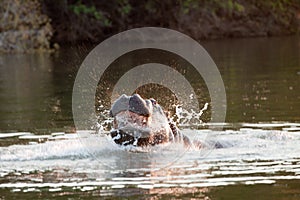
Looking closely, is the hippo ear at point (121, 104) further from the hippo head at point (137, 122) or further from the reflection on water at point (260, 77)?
the reflection on water at point (260, 77)

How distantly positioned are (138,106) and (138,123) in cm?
25

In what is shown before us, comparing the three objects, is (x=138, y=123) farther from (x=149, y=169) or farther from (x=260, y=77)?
(x=260, y=77)

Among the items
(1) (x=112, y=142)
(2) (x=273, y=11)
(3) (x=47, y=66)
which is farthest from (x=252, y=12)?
(1) (x=112, y=142)

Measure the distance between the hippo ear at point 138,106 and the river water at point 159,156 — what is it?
50cm

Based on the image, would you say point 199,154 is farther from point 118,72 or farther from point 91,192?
point 118,72

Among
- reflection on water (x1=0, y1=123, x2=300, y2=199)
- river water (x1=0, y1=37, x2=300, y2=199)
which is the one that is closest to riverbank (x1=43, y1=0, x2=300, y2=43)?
river water (x1=0, y1=37, x2=300, y2=199)

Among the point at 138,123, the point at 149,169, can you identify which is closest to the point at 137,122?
the point at 138,123

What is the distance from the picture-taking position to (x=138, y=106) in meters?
10.6

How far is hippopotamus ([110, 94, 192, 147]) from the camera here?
1065 cm

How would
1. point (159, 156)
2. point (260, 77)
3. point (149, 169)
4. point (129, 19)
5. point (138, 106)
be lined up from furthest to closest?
point (129, 19) → point (260, 77) → point (159, 156) → point (138, 106) → point (149, 169)

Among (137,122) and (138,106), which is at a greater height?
(138,106)

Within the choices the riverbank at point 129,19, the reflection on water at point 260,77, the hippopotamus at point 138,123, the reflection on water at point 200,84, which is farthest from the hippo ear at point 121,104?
the riverbank at point 129,19

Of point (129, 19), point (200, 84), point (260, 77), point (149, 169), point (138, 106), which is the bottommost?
point (149, 169)

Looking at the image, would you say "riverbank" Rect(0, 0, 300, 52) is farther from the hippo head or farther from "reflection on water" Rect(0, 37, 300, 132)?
the hippo head
